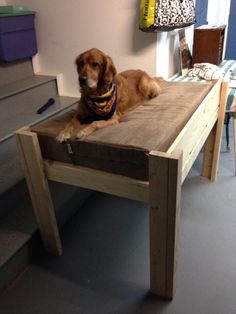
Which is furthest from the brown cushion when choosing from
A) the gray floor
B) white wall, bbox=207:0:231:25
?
white wall, bbox=207:0:231:25

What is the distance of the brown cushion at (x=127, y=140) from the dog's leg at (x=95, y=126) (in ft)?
0.08

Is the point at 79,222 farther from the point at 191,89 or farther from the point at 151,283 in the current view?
the point at 191,89

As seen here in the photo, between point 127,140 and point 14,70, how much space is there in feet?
5.59

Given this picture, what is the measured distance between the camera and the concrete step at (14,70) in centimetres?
216

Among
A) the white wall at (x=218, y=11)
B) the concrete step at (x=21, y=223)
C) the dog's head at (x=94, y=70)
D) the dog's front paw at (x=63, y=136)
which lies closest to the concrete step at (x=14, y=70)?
the concrete step at (x=21, y=223)

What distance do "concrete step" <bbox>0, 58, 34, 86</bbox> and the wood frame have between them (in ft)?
4.33

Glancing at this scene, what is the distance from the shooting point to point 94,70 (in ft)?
3.56

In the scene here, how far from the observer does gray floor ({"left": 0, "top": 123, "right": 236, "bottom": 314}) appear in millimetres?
1145

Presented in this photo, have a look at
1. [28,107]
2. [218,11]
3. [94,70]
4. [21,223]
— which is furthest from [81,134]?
[218,11]

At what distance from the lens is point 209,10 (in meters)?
3.23

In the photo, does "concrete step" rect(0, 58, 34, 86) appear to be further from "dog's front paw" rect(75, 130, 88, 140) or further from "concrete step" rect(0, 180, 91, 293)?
"dog's front paw" rect(75, 130, 88, 140)

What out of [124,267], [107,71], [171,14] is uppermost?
[171,14]

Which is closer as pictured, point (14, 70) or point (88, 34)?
point (88, 34)

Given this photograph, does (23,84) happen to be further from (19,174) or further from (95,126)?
(95,126)
